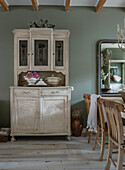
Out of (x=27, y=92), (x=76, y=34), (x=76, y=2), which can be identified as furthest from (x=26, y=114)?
(x=76, y=2)

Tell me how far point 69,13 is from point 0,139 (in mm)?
2942

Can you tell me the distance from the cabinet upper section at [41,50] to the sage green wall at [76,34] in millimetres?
232

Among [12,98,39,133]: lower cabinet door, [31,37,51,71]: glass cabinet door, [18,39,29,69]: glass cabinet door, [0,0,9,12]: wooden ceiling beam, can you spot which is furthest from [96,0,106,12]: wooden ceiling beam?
[12,98,39,133]: lower cabinet door

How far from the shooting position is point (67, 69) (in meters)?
3.81

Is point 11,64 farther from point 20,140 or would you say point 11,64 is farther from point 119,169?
point 119,169

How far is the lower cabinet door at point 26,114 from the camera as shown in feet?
11.3

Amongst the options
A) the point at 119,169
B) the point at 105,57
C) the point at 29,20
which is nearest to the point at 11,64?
the point at 29,20

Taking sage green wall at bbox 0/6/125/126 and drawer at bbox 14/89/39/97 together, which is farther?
sage green wall at bbox 0/6/125/126

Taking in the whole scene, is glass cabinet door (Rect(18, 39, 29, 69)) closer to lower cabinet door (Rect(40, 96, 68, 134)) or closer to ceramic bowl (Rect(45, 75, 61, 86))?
ceramic bowl (Rect(45, 75, 61, 86))

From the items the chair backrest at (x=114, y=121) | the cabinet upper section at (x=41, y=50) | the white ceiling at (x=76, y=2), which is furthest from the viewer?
the white ceiling at (x=76, y=2)

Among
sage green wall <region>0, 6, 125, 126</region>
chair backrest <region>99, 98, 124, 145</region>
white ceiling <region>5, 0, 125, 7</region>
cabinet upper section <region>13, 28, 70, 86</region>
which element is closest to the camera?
chair backrest <region>99, 98, 124, 145</region>

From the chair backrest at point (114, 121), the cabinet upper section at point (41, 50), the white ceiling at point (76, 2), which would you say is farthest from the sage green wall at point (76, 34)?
the chair backrest at point (114, 121)

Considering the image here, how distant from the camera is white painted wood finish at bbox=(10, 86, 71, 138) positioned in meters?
3.43

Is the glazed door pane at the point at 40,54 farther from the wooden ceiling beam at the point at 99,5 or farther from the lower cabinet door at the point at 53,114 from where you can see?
the wooden ceiling beam at the point at 99,5
